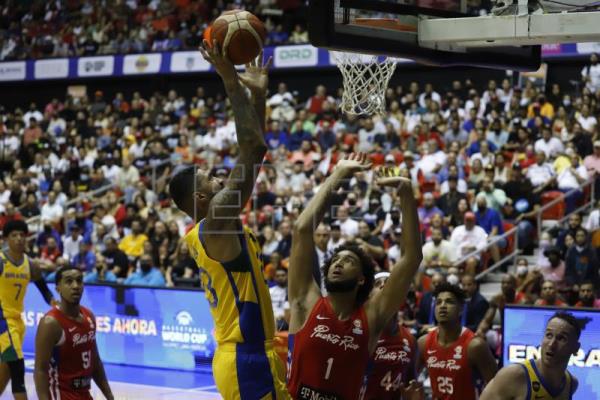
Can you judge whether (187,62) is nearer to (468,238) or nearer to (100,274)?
(100,274)

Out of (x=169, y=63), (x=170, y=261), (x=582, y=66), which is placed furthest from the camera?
(x=169, y=63)

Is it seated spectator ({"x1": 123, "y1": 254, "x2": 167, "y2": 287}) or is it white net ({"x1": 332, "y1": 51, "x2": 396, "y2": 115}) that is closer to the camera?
white net ({"x1": 332, "y1": 51, "x2": 396, "y2": 115})

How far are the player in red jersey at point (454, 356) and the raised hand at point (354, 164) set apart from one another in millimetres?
2668

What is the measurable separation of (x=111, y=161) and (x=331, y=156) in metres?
6.22

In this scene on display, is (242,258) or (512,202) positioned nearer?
(242,258)

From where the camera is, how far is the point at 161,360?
14672 millimetres

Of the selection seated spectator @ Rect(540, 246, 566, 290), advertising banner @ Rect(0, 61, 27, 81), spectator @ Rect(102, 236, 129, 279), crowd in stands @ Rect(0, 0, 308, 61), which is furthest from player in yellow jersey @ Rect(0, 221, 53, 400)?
advertising banner @ Rect(0, 61, 27, 81)

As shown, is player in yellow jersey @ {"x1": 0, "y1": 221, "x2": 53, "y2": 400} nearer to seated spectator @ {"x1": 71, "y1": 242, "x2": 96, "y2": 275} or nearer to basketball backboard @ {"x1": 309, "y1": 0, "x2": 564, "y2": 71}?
basketball backboard @ {"x1": 309, "y1": 0, "x2": 564, "y2": 71}

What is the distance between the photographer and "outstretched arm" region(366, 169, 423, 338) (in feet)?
16.2

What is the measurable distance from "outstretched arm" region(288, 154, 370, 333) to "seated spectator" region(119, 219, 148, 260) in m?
12.0

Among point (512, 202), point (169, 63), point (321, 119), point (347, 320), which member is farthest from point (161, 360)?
point (169, 63)

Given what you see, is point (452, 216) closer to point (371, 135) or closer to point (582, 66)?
point (371, 135)

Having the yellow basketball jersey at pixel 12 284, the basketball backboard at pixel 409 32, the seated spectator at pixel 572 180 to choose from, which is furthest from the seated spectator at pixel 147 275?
the basketball backboard at pixel 409 32

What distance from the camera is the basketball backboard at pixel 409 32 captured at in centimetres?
627
